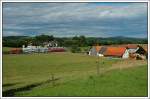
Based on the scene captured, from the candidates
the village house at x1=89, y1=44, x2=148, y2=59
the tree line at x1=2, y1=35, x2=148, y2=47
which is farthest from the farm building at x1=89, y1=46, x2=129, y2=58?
the tree line at x1=2, y1=35, x2=148, y2=47

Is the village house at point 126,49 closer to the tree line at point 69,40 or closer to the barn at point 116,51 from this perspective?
the barn at point 116,51

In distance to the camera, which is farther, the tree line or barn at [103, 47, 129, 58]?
barn at [103, 47, 129, 58]

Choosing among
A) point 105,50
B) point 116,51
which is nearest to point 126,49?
point 105,50

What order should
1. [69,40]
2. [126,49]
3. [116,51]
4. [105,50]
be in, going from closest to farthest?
[69,40], [126,49], [105,50], [116,51]

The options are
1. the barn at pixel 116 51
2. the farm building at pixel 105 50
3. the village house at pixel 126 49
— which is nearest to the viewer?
the village house at pixel 126 49

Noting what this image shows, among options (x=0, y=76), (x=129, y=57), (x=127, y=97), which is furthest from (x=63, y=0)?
(x=129, y=57)

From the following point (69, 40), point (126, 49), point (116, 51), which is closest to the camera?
point (69, 40)

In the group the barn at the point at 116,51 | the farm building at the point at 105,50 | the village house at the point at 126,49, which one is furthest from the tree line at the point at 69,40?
the barn at the point at 116,51

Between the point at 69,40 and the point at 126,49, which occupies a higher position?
the point at 69,40

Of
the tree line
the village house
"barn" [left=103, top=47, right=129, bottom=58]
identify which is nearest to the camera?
the tree line

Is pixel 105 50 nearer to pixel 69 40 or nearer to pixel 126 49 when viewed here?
pixel 126 49

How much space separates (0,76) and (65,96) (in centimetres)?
84

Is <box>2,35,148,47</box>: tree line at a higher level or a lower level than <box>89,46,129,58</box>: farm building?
higher

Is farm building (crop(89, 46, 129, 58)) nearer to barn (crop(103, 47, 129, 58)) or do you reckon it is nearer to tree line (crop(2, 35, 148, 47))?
barn (crop(103, 47, 129, 58))
